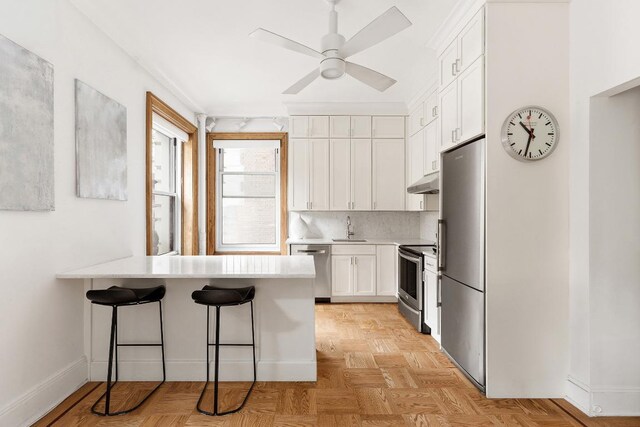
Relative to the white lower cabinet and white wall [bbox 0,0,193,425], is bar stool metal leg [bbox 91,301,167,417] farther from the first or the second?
the white lower cabinet

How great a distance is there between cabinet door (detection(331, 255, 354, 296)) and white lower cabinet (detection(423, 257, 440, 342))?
1363 mm

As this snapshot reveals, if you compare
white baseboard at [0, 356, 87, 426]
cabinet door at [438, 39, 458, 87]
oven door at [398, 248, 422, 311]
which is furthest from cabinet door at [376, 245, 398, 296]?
white baseboard at [0, 356, 87, 426]

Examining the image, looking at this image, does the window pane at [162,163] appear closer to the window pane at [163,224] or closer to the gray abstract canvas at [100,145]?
the window pane at [163,224]

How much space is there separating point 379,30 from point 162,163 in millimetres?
3466

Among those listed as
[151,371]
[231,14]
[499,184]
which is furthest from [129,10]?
[499,184]

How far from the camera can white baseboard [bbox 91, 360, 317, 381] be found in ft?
9.49

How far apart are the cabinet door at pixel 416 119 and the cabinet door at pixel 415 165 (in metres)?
0.08

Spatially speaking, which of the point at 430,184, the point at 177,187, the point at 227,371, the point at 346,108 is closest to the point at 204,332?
the point at 227,371

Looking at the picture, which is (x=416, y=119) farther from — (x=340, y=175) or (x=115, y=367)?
(x=115, y=367)

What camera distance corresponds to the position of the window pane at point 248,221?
19.3 feet

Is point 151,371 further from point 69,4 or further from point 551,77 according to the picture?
point 551,77

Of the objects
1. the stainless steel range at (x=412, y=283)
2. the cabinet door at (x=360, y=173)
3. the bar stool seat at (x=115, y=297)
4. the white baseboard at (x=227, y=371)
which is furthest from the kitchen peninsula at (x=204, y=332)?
the cabinet door at (x=360, y=173)

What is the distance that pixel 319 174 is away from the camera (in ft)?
17.8

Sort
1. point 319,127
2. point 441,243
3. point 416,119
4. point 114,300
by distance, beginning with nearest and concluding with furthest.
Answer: point 114,300 < point 441,243 < point 416,119 < point 319,127
